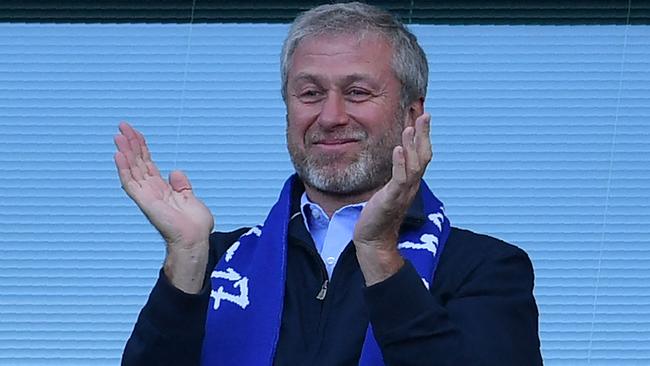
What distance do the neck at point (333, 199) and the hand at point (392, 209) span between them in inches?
11.7

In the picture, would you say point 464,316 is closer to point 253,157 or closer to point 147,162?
point 147,162

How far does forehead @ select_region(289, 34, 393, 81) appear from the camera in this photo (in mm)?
3246

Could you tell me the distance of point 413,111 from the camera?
334cm

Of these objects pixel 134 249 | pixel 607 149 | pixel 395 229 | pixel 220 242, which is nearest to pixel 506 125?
pixel 607 149

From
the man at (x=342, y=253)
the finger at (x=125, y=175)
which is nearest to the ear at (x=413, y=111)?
the man at (x=342, y=253)

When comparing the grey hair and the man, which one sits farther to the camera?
the grey hair

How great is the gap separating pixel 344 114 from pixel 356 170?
0.10 m

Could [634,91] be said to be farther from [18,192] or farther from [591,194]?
[18,192]

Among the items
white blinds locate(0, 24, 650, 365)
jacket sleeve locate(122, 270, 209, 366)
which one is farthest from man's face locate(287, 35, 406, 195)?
white blinds locate(0, 24, 650, 365)

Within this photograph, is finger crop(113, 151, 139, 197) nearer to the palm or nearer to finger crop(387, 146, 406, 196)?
the palm

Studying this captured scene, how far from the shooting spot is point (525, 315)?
310cm

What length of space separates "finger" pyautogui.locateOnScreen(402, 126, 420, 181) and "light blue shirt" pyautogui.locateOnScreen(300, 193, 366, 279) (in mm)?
337

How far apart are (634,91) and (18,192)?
1.68 m

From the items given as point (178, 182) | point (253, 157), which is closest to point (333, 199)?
point (178, 182)
